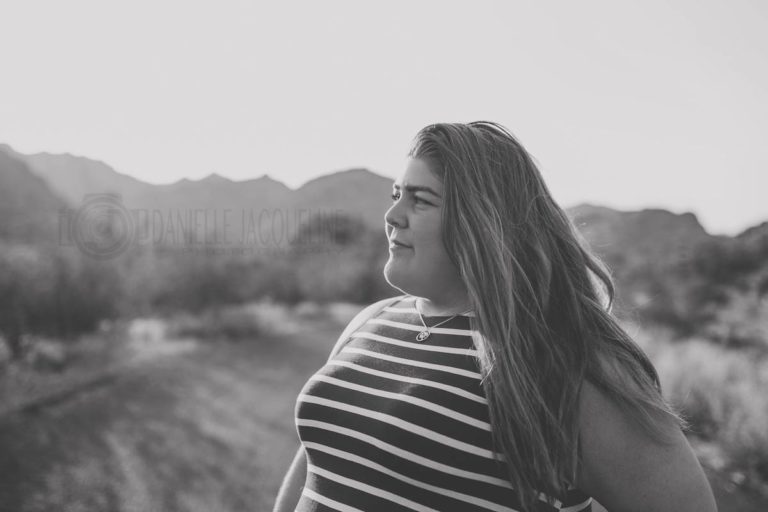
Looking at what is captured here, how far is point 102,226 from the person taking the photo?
11414mm

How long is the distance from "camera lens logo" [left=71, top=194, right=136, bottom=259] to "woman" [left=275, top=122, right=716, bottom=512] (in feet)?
33.7

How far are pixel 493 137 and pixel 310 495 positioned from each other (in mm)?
1196

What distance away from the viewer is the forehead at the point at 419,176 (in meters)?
1.47

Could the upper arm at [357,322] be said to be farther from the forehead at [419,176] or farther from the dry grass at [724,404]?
the dry grass at [724,404]

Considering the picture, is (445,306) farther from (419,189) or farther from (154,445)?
(154,445)

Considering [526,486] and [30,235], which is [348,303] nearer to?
[30,235]

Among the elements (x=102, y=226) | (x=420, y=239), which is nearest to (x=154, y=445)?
(x=420, y=239)

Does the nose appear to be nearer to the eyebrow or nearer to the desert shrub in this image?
the eyebrow

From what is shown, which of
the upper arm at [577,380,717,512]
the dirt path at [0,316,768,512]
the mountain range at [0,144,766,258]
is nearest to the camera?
the upper arm at [577,380,717,512]

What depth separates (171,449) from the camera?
6.10 m

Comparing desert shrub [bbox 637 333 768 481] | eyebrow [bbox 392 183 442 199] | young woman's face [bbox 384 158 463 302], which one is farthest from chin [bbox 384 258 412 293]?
desert shrub [bbox 637 333 768 481]

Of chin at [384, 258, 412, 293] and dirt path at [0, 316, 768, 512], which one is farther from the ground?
chin at [384, 258, 412, 293]

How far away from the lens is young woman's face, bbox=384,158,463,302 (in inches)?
57.9

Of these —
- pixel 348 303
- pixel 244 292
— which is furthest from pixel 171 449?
pixel 348 303
